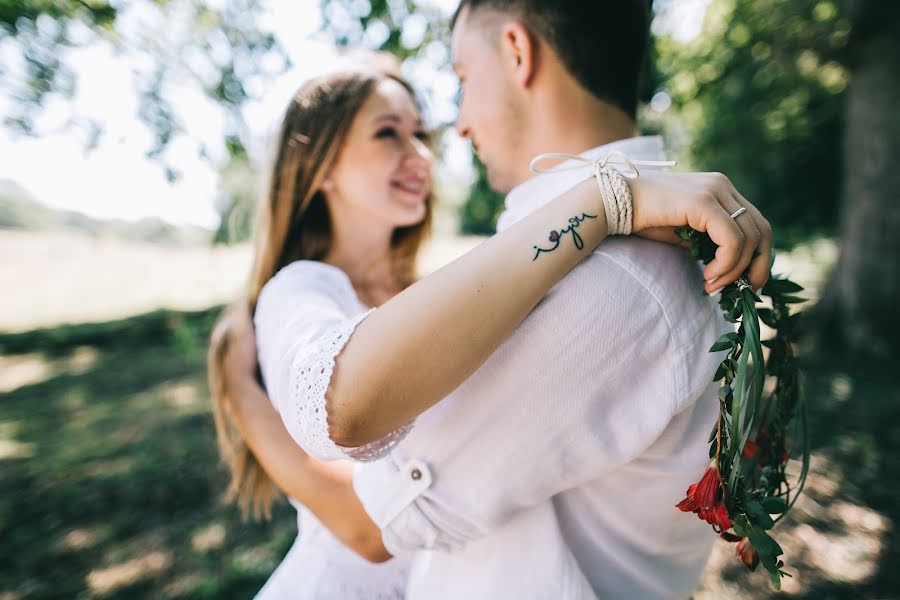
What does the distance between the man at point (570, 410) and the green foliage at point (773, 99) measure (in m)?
6.64

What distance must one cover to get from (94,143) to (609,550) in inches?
172

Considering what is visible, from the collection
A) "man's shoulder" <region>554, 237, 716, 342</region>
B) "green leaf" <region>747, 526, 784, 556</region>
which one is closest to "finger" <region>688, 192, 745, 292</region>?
"man's shoulder" <region>554, 237, 716, 342</region>

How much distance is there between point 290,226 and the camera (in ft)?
8.21

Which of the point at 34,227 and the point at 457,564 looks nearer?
the point at 457,564

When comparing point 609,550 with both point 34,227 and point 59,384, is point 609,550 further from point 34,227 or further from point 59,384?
point 34,227

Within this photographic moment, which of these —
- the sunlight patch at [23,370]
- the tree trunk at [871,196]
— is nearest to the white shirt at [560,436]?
the tree trunk at [871,196]

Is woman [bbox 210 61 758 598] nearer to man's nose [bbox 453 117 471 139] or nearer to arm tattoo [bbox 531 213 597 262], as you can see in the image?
arm tattoo [bbox 531 213 597 262]

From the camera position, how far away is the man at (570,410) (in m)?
1.14

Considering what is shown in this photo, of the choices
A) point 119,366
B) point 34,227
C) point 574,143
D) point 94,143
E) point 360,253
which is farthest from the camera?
point 34,227

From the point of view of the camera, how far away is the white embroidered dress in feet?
3.64

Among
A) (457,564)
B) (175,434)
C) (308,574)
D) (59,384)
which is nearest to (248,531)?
(175,434)

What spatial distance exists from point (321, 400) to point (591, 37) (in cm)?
126

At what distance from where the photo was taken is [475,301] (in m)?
1.05

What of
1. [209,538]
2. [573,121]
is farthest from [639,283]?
[209,538]
